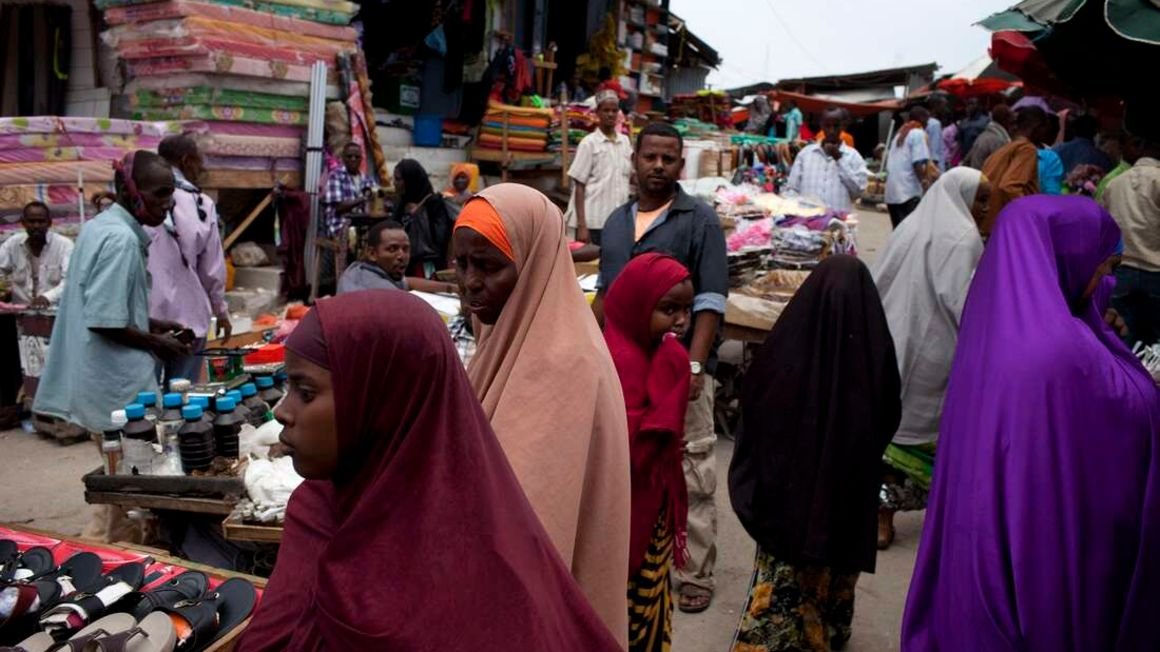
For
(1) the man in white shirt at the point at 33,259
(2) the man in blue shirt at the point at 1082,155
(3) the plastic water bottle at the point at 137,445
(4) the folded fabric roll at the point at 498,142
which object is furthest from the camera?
(4) the folded fabric roll at the point at 498,142

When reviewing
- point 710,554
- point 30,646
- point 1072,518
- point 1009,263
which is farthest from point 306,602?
point 710,554

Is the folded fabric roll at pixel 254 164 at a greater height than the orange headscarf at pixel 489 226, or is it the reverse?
the folded fabric roll at pixel 254 164

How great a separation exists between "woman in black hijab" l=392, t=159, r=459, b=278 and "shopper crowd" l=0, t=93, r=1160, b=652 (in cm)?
209

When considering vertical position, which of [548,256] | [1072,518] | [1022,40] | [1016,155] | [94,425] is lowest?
[94,425]

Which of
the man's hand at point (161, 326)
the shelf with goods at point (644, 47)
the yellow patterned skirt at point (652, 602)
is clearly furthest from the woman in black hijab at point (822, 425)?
the shelf with goods at point (644, 47)

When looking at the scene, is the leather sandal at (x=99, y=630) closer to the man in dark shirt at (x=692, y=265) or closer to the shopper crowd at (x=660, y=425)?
the shopper crowd at (x=660, y=425)

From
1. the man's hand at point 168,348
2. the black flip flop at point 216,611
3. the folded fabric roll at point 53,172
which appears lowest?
the black flip flop at point 216,611

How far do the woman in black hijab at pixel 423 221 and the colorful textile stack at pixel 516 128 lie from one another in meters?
4.18

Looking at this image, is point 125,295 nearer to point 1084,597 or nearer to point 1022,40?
point 1084,597

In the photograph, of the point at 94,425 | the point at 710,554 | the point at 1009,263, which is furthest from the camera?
the point at 94,425

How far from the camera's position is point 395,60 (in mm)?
10664

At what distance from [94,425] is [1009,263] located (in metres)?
4.11

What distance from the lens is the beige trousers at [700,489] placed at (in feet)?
12.4

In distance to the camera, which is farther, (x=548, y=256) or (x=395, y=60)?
(x=395, y=60)
